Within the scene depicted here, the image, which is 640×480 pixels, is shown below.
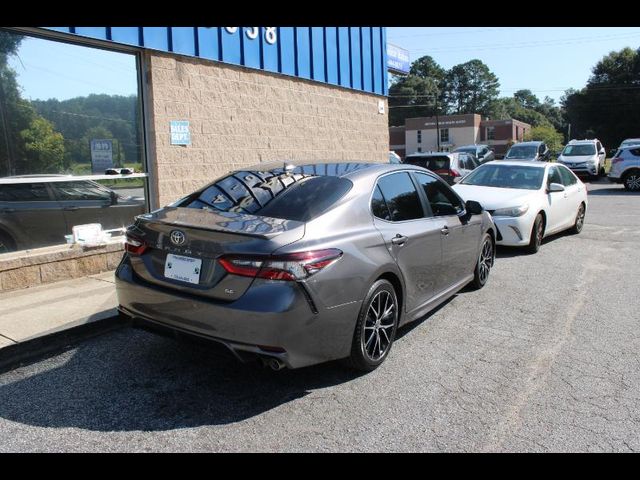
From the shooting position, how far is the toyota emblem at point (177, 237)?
3580 mm

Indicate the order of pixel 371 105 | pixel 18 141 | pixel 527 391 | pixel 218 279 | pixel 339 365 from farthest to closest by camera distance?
pixel 371 105 → pixel 18 141 → pixel 339 365 → pixel 527 391 → pixel 218 279

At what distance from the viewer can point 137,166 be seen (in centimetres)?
740

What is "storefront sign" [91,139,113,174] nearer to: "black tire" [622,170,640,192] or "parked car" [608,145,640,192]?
"parked car" [608,145,640,192]

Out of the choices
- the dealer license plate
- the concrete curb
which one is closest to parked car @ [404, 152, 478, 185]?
the concrete curb

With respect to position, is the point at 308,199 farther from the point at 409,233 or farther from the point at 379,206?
the point at 409,233

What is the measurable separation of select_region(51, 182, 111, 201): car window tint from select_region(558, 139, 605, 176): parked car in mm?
22177

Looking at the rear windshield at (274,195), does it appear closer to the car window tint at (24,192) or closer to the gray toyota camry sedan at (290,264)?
the gray toyota camry sedan at (290,264)

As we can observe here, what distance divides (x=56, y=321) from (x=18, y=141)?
2.51m

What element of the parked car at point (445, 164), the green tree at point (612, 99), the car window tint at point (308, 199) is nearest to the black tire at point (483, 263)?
the car window tint at point (308, 199)

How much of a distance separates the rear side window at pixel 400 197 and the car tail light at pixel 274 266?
49.2 inches

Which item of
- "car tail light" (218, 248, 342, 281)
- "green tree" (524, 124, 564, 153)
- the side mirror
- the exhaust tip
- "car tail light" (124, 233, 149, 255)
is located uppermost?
"green tree" (524, 124, 564, 153)

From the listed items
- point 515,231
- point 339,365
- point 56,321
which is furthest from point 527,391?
point 515,231

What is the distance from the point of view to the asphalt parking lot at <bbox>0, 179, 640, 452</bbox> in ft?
10.2
